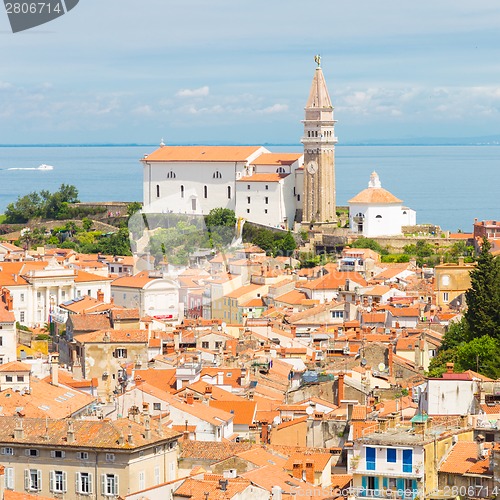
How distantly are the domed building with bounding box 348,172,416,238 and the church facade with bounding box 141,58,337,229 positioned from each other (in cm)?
270

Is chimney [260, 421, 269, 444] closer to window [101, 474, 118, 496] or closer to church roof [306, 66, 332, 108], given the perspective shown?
window [101, 474, 118, 496]

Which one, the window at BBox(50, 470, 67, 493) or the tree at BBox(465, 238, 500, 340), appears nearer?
the window at BBox(50, 470, 67, 493)

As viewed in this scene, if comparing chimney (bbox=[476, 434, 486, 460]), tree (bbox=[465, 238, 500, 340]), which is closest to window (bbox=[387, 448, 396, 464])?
chimney (bbox=[476, 434, 486, 460])

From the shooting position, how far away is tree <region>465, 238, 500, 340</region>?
30.2 metres

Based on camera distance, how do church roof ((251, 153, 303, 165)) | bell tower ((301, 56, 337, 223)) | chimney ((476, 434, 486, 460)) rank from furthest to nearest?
church roof ((251, 153, 303, 165))
bell tower ((301, 56, 337, 223))
chimney ((476, 434, 486, 460))

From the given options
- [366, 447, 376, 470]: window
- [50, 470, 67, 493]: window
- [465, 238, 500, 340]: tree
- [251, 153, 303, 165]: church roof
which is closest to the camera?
[366, 447, 376, 470]: window

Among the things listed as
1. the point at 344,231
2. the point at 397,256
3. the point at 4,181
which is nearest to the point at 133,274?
the point at 397,256

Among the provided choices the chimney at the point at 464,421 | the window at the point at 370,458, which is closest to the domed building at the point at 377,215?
the chimney at the point at 464,421

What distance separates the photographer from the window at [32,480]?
58.9 feet

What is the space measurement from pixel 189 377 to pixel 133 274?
20330 mm

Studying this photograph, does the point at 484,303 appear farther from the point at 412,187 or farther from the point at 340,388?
the point at 412,187

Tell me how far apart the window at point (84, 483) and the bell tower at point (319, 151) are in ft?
150

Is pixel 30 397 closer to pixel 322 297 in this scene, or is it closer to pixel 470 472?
pixel 470 472

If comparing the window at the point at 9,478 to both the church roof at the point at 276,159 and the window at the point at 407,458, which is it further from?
the church roof at the point at 276,159
